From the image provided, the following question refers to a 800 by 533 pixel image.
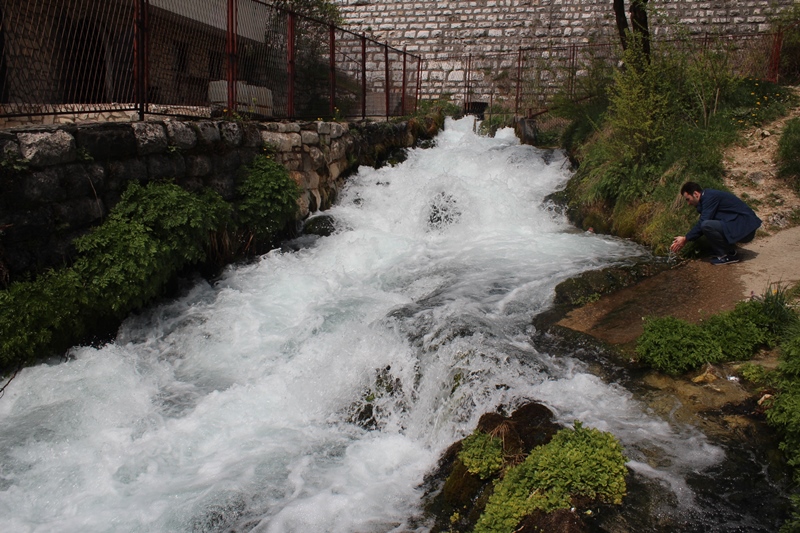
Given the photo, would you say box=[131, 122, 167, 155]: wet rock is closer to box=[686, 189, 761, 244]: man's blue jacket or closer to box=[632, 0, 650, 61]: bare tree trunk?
box=[686, 189, 761, 244]: man's blue jacket

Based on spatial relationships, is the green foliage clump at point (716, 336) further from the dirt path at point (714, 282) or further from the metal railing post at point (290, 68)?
the metal railing post at point (290, 68)

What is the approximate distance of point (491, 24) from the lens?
677 inches

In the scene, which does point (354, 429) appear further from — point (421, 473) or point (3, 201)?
point (3, 201)

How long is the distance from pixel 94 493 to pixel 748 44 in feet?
48.1

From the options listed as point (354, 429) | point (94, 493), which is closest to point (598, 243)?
point (354, 429)

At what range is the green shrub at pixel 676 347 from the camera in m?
4.70

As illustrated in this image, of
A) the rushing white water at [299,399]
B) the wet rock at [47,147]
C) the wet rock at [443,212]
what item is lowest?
the rushing white water at [299,399]

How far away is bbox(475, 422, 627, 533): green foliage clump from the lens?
3270 millimetres

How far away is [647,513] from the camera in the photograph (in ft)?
10.8

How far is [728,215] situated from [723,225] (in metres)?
0.18

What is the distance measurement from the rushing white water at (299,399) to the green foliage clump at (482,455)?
0.41 meters

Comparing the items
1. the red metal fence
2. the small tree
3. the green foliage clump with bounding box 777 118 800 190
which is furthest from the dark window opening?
the green foliage clump with bounding box 777 118 800 190

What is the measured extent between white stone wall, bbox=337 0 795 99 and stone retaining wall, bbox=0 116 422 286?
10215mm

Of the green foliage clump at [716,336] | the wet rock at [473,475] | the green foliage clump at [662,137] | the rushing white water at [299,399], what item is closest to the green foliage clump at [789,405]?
the rushing white water at [299,399]
